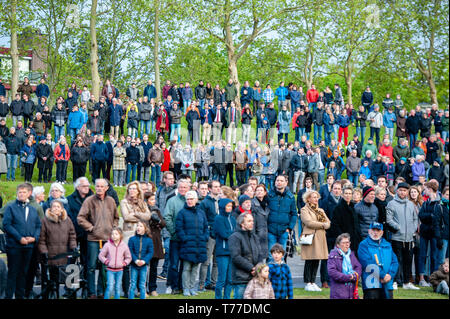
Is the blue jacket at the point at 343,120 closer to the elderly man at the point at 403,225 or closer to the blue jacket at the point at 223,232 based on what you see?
the elderly man at the point at 403,225

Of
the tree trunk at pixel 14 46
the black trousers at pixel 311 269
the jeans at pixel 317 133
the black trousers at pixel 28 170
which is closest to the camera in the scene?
the black trousers at pixel 311 269

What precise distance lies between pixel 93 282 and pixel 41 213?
136cm

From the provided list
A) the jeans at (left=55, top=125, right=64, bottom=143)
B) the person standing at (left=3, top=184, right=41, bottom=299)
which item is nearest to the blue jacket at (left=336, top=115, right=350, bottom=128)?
the jeans at (left=55, top=125, right=64, bottom=143)

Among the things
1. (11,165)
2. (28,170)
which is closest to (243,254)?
(28,170)

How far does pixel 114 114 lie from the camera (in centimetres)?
2408

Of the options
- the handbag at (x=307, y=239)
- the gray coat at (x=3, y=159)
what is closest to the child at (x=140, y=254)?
the handbag at (x=307, y=239)

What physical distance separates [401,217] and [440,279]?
124 centimetres

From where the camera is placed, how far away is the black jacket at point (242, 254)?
8852mm

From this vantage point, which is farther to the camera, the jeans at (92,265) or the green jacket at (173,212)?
the green jacket at (173,212)

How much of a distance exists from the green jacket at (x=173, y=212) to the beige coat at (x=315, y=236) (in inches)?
80.7

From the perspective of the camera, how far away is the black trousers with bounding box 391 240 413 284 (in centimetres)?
1161

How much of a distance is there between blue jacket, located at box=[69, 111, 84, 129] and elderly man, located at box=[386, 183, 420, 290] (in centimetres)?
1423

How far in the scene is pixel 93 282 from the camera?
32.7 feet
